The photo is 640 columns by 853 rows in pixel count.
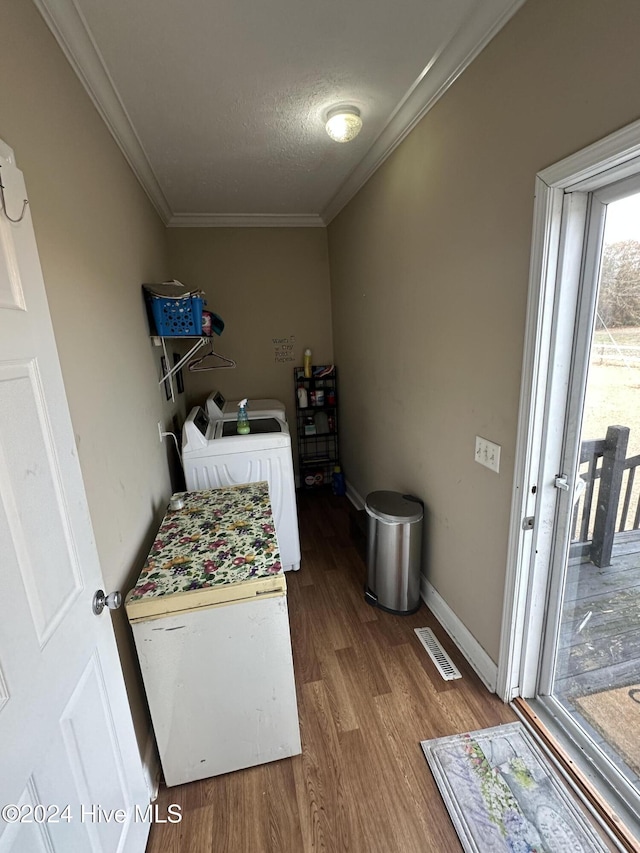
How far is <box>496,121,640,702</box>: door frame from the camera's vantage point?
1.08 meters

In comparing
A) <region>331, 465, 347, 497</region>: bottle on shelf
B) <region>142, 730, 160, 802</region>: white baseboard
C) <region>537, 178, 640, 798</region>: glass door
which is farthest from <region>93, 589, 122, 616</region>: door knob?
<region>331, 465, 347, 497</region>: bottle on shelf

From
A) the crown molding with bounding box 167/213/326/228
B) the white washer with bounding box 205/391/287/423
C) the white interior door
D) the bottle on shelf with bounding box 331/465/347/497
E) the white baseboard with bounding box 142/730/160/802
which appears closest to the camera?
the white interior door

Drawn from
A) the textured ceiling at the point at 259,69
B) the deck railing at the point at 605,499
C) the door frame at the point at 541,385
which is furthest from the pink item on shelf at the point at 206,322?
the deck railing at the point at 605,499

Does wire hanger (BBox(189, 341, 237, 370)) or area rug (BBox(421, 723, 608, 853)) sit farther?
wire hanger (BBox(189, 341, 237, 370))

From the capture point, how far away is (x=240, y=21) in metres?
1.27

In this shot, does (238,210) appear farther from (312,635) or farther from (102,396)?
(312,635)

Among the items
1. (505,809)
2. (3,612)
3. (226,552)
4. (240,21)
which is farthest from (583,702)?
(240,21)

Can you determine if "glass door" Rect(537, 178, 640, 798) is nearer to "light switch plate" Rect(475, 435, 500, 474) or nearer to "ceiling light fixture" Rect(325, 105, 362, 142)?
"light switch plate" Rect(475, 435, 500, 474)

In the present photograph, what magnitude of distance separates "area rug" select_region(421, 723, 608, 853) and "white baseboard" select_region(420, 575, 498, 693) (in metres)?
0.20

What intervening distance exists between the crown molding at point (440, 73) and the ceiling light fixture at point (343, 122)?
0.65ft

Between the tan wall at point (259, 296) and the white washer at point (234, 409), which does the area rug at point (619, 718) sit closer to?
the white washer at point (234, 409)

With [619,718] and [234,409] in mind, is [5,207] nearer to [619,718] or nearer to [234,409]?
[619,718]

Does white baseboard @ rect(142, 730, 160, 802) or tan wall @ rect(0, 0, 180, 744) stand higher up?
tan wall @ rect(0, 0, 180, 744)

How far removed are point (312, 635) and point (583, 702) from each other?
1.20 meters
